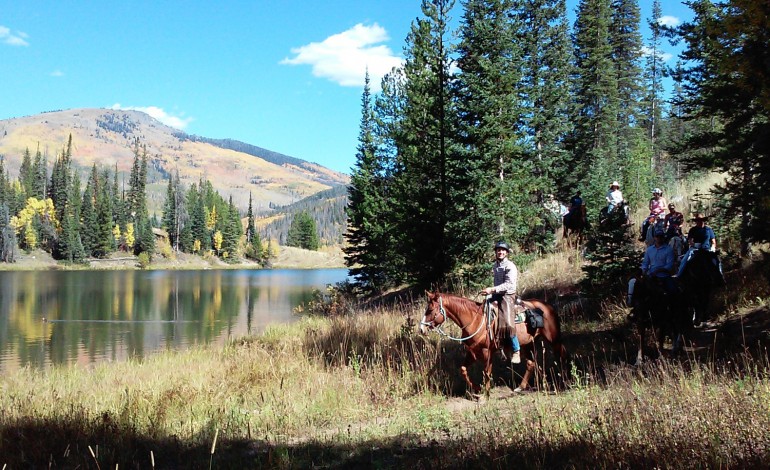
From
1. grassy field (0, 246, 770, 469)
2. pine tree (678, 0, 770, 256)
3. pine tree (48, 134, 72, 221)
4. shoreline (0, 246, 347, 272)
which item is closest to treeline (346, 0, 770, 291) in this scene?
pine tree (678, 0, 770, 256)

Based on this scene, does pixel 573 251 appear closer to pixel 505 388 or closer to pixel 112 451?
pixel 505 388

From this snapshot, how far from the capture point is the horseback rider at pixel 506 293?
9.50 meters

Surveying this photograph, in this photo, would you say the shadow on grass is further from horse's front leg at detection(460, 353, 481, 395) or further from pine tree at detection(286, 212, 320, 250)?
pine tree at detection(286, 212, 320, 250)

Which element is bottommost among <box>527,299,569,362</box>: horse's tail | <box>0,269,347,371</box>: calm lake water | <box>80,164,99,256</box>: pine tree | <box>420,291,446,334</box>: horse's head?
<box>0,269,347,371</box>: calm lake water

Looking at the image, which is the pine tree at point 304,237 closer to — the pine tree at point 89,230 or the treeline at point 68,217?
the treeline at point 68,217

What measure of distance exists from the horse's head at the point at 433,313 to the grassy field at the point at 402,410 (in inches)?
44.8

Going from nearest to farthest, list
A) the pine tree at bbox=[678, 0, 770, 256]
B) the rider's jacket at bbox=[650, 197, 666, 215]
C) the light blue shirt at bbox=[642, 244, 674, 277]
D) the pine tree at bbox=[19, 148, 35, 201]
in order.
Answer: the pine tree at bbox=[678, 0, 770, 256] < the light blue shirt at bbox=[642, 244, 674, 277] < the rider's jacket at bbox=[650, 197, 666, 215] < the pine tree at bbox=[19, 148, 35, 201]

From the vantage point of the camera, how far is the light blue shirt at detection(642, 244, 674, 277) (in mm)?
10344

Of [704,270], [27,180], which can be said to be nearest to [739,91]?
[704,270]

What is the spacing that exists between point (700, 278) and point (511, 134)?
410 inches

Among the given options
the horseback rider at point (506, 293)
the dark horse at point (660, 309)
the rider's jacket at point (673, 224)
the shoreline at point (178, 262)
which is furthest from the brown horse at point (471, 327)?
the shoreline at point (178, 262)

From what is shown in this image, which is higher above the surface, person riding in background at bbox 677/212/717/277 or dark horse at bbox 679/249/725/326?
person riding in background at bbox 677/212/717/277

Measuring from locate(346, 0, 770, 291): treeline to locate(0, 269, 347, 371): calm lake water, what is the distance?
9930mm

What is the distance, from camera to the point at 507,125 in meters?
20.8
